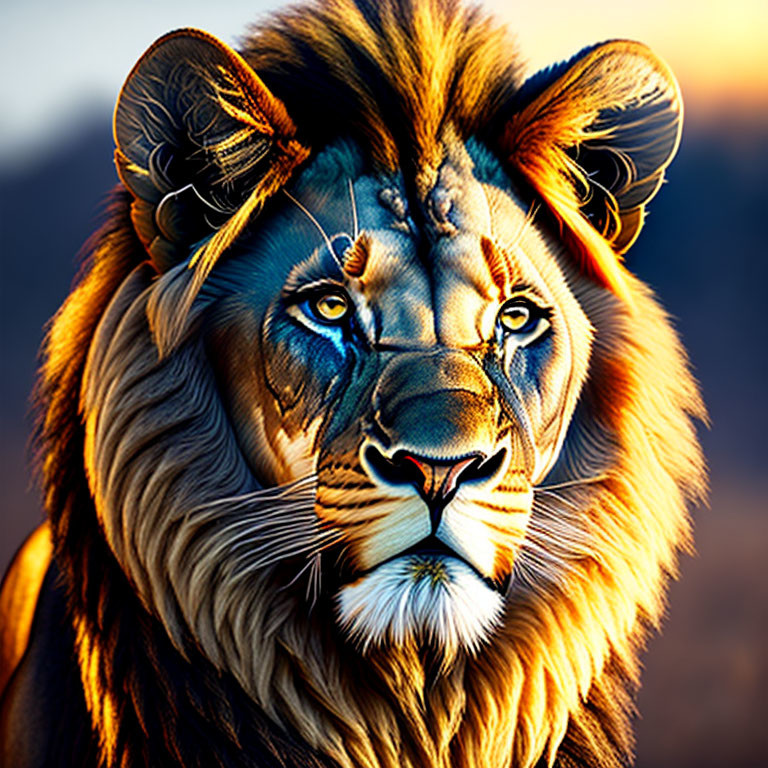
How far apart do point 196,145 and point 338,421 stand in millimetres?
448

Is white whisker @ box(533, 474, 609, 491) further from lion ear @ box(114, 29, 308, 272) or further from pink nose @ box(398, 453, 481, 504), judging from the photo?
lion ear @ box(114, 29, 308, 272)

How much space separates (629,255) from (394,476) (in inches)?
27.6

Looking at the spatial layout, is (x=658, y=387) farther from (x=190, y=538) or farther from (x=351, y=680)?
(x=190, y=538)

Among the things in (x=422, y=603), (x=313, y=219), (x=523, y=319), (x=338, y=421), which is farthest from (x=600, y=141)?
(x=422, y=603)

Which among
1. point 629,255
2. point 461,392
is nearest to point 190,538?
point 461,392

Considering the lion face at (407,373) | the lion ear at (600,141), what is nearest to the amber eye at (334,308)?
the lion face at (407,373)

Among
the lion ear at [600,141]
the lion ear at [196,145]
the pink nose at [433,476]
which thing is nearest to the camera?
the pink nose at [433,476]

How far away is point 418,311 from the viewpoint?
144 cm

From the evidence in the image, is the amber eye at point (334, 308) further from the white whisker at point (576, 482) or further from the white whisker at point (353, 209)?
the white whisker at point (576, 482)

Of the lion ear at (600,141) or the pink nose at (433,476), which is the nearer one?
the pink nose at (433,476)

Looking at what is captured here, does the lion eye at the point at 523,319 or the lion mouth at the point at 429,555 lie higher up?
the lion eye at the point at 523,319

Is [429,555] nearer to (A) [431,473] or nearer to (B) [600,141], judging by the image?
(A) [431,473]

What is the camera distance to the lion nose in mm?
1306

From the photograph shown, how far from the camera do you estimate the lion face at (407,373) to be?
4.37 ft
